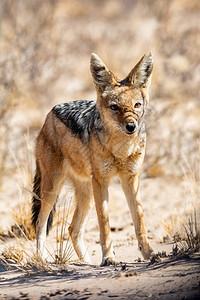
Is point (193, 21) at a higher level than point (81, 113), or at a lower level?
higher

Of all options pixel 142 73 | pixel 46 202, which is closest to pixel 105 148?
pixel 142 73

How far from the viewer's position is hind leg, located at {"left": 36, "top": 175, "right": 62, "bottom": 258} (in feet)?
17.2

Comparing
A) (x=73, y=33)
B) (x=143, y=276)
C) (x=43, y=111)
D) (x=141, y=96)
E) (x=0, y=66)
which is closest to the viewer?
(x=143, y=276)

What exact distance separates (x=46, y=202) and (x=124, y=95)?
1.66m

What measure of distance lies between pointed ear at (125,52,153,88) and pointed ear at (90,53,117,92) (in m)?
0.18

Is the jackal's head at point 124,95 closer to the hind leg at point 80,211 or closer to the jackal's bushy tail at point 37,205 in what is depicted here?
the hind leg at point 80,211

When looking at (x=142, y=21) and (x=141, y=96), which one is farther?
(x=142, y=21)

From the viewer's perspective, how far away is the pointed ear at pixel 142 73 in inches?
181

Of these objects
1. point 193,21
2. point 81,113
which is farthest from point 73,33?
point 81,113

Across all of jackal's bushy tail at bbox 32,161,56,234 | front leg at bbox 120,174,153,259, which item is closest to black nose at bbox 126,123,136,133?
front leg at bbox 120,174,153,259

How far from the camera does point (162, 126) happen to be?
1016cm

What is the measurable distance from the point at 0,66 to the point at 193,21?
857 cm

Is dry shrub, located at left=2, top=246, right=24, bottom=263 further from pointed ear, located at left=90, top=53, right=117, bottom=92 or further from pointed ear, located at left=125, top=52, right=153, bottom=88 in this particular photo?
pointed ear, located at left=125, top=52, right=153, bottom=88

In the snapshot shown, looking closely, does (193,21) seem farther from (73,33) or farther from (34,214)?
(34,214)
